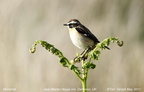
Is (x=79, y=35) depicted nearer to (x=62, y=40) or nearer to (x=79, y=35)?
(x=79, y=35)

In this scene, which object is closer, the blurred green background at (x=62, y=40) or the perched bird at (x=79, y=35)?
the perched bird at (x=79, y=35)

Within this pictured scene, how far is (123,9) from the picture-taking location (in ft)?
31.0

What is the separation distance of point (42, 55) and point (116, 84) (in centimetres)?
160

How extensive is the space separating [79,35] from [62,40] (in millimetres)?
3978

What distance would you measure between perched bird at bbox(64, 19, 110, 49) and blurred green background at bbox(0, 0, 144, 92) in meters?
3.57

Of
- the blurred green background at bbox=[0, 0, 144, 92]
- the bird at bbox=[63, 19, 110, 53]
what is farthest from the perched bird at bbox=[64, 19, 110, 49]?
the blurred green background at bbox=[0, 0, 144, 92]

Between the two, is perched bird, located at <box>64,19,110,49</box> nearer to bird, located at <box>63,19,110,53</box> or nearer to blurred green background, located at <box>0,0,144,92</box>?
bird, located at <box>63,19,110,53</box>

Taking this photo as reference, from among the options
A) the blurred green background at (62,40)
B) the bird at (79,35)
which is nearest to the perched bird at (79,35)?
the bird at (79,35)

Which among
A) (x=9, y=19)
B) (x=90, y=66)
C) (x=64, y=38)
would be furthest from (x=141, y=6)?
(x=90, y=66)

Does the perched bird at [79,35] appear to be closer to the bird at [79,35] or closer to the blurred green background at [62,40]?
the bird at [79,35]

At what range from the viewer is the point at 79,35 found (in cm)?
494

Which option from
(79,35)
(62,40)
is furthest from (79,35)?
(62,40)

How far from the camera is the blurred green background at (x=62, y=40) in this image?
8.60m

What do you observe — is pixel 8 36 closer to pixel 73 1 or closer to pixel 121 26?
pixel 73 1
